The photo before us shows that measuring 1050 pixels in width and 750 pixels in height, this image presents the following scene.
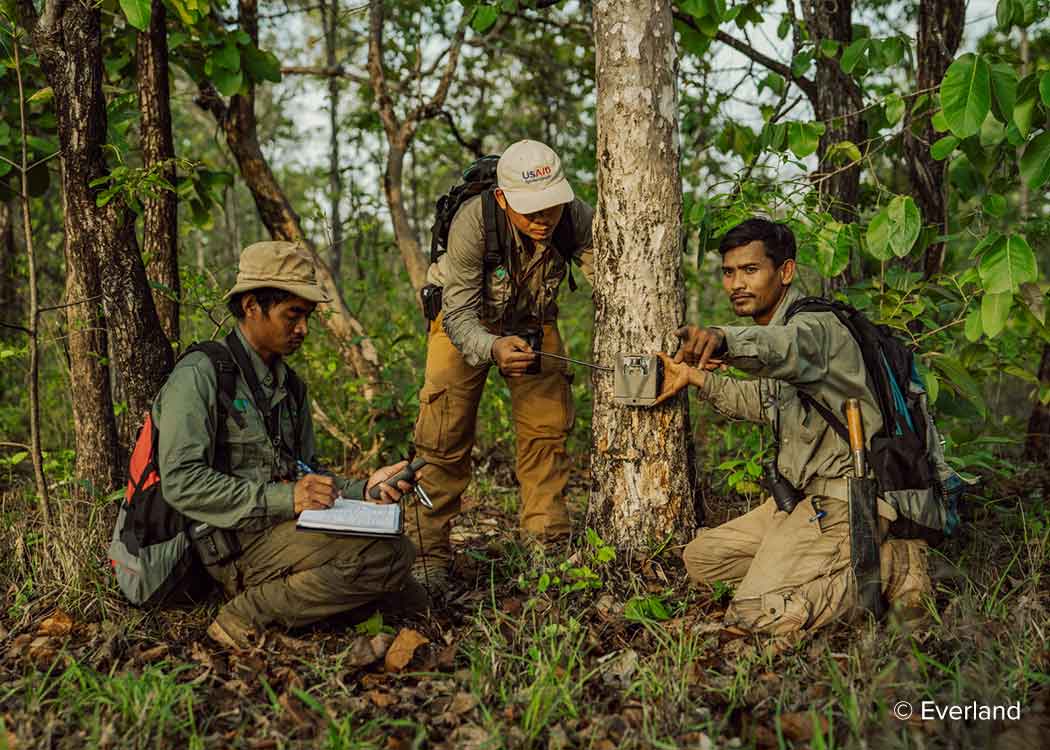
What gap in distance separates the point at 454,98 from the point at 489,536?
21.9 feet

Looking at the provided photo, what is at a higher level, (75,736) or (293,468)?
(293,468)

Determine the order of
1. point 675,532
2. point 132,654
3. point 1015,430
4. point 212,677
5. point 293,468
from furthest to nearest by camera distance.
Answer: point 1015,430 < point 675,532 < point 293,468 < point 132,654 < point 212,677

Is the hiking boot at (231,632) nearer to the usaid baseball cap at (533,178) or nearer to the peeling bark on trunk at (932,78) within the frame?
the usaid baseball cap at (533,178)

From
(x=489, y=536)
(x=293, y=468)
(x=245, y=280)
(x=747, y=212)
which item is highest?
(x=747, y=212)

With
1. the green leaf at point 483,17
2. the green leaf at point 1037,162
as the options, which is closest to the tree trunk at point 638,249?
the green leaf at point 483,17

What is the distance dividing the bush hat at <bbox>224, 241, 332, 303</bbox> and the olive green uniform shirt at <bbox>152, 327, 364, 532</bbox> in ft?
Result: 0.91

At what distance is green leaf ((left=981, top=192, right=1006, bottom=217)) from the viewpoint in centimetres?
420

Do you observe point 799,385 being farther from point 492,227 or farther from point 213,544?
point 213,544

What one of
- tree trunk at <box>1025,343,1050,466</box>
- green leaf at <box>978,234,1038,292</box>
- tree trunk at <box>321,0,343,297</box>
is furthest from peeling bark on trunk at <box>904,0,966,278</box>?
tree trunk at <box>321,0,343,297</box>

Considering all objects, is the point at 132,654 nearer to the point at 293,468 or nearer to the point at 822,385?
the point at 293,468

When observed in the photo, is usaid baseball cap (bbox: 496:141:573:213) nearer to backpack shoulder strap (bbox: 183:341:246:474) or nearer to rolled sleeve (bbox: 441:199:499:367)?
rolled sleeve (bbox: 441:199:499:367)

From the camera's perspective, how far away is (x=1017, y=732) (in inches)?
96.7

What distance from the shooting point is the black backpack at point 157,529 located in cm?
331

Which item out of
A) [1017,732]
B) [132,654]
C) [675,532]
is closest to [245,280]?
[132,654]
